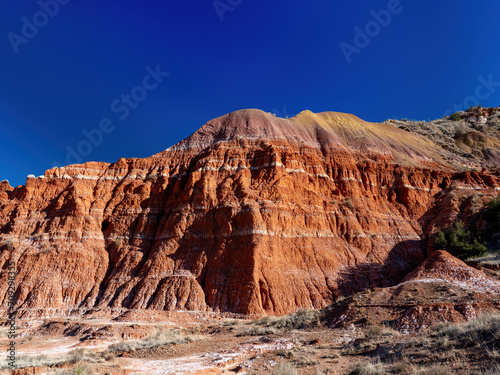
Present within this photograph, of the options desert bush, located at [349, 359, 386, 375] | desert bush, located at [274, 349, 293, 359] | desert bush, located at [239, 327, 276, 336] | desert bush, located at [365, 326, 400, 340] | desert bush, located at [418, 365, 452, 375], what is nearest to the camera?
desert bush, located at [418, 365, 452, 375]

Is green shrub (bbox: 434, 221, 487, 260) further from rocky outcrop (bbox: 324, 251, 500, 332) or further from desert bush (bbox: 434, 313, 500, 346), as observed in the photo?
desert bush (bbox: 434, 313, 500, 346)

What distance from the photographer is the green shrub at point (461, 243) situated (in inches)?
1158

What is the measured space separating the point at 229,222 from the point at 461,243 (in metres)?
22.1

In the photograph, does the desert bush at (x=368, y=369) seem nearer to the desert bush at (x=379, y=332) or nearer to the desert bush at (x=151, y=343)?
the desert bush at (x=379, y=332)

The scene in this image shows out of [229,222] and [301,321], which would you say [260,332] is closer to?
[301,321]

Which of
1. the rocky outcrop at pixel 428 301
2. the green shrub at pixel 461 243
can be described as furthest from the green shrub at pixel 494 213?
the rocky outcrop at pixel 428 301

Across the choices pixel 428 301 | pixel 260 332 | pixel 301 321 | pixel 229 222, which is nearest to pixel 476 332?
pixel 428 301

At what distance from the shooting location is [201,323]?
27.9 metres

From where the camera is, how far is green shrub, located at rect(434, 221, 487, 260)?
96.5 ft

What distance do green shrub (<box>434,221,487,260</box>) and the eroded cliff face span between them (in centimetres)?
447

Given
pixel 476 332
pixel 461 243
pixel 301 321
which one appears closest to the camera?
pixel 476 332

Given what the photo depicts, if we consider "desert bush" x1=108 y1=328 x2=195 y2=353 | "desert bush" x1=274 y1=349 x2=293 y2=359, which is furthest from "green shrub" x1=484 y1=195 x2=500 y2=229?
"desert bush" x1=108 y1=328 x2=195 y2=353

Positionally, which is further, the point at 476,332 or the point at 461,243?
the point at 461,243

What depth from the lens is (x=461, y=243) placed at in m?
30.4
